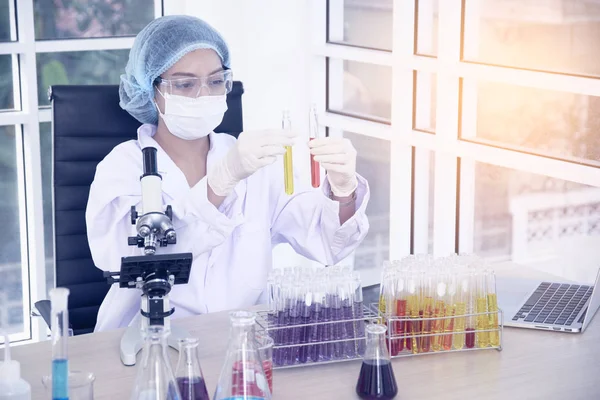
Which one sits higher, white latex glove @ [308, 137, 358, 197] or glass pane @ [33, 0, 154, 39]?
glass pane @ [33, 0, 154, 39]

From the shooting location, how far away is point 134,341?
172 centimetres

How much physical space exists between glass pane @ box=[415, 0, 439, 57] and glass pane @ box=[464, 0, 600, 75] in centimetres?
14

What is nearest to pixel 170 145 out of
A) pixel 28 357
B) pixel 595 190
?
pixel 28 357

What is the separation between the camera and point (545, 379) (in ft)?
5.20

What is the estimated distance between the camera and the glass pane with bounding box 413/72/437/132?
2725mm

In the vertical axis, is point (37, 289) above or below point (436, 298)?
below

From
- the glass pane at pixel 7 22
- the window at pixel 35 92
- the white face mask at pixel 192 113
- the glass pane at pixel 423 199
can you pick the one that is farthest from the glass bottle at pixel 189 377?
the glass pane at pixel 7 22

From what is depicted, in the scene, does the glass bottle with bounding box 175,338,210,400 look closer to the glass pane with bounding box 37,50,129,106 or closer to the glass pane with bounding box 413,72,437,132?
the glass pane with bounding box 413,72,437,132

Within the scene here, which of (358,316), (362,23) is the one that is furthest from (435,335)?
(362,23)

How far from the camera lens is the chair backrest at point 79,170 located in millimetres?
2217

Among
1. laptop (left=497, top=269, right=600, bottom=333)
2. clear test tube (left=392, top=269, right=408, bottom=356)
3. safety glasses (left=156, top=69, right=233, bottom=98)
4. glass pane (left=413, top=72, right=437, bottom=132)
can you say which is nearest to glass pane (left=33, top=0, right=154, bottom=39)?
safety glasses (left=156, top=69, right=233, bottom=98)

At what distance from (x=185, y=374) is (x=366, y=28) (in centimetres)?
191

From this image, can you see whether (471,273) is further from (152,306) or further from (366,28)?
(366,28)

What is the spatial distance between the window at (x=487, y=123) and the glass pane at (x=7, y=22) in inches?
43.2
